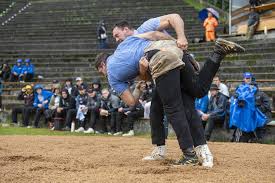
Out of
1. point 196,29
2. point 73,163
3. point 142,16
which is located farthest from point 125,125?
point 142,16

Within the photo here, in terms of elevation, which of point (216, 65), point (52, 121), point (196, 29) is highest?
point (196, 29)

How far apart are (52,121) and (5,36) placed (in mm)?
15574

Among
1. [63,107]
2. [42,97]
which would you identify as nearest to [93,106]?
[63,107]

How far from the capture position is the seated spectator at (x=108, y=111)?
51.2 ft

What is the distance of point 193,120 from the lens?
23.2 feet

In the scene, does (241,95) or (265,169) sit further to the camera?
(241,95)

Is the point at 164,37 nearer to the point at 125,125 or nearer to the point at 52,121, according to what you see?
the point at 125,125

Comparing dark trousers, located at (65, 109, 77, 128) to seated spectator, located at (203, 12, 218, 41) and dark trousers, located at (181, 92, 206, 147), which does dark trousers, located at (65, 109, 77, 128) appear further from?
dark trousers, located at (181, 92, 206, 147)

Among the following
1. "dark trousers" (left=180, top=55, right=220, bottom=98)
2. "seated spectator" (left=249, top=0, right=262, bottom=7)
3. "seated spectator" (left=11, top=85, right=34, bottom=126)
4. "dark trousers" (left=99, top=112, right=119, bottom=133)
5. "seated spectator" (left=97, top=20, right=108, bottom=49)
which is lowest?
"dark trousers" (left=99, top=112, right=119, bottom=133)

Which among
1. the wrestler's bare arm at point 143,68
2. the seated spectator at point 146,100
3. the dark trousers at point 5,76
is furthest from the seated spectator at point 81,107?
the wrestler's bare arm at point 143,68

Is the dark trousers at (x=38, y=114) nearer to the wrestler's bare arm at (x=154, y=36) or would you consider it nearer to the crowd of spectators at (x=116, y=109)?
the crowd of spectators at (x=116, y=109)

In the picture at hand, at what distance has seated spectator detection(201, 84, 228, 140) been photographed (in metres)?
13.0

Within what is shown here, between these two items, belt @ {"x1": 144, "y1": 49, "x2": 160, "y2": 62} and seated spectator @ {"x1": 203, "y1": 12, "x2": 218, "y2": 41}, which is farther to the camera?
seated spectator @ {"x1": 203, "y1": 12, "x2": 218, "y2": 41}

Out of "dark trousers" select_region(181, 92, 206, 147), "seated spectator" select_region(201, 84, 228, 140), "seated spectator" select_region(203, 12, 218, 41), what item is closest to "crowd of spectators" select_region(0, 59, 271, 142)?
"seated spectator" select_region(201, 84, 228, 140)
